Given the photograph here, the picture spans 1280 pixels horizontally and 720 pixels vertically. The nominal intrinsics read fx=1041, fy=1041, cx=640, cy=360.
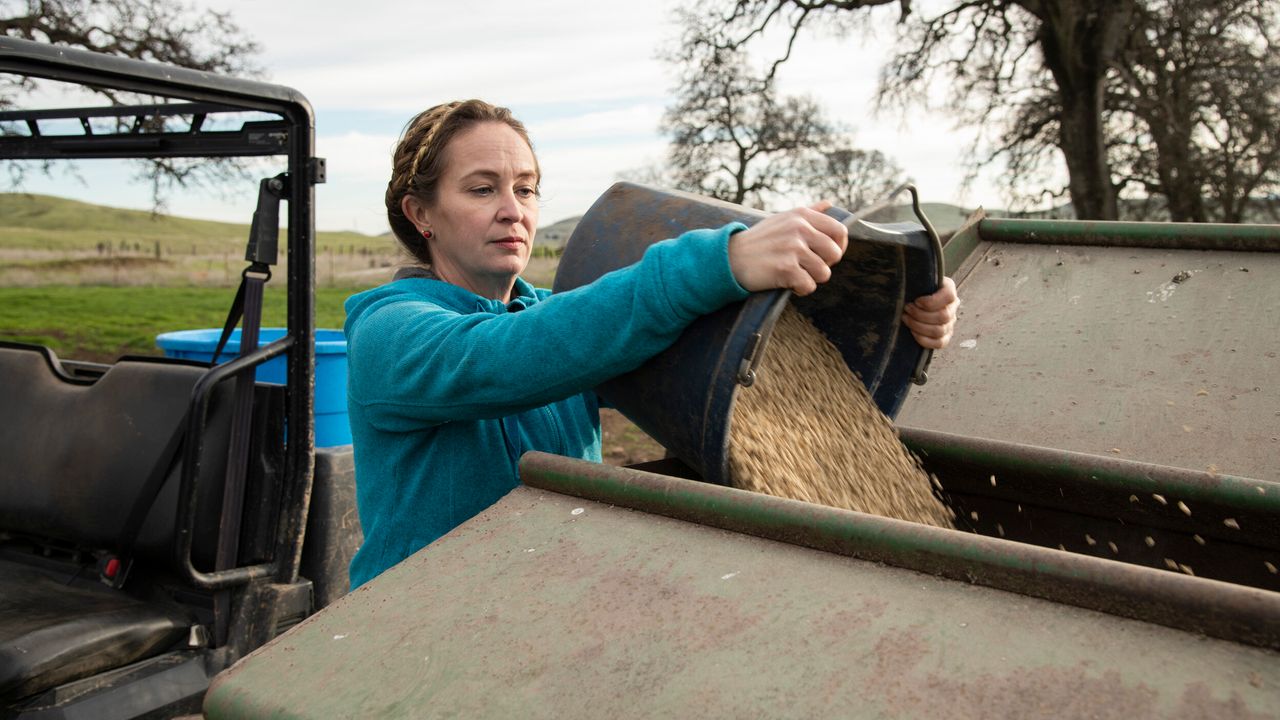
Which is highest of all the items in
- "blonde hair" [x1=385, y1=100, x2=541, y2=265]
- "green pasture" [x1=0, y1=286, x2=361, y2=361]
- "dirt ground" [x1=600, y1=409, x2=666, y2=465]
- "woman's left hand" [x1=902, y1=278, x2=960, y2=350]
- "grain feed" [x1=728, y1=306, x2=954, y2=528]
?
"blonde hair" [x1=385, y1=100, x2=541, y2=265]

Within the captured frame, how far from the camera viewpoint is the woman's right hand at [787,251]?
149 cm

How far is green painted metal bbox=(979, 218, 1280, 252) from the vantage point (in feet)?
9.46

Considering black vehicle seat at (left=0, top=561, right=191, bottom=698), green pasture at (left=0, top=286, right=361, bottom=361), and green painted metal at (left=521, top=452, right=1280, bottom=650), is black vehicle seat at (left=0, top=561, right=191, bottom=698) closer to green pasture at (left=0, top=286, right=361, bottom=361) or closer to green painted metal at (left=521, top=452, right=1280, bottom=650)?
green painted metal at (left=521, top=452, right=1280, bottom=650)

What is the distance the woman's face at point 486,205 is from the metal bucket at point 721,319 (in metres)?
0.16

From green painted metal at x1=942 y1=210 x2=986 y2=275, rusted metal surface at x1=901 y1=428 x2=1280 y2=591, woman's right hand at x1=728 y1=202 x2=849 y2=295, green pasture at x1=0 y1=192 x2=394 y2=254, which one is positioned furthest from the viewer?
green pasture at x1=0 y1=192 x2=394 y2=254

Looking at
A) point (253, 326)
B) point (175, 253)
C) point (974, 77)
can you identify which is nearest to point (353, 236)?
point (175, 253)

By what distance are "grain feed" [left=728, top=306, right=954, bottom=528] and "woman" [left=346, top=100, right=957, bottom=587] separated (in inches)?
8.2

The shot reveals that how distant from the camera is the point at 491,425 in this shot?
6.41 feet

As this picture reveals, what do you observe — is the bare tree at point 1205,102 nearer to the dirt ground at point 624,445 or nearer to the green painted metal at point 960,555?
the dirt ground at point 624,445

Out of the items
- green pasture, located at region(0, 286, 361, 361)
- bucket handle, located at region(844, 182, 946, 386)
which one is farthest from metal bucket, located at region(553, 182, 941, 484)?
green pasture, located at region(0, 286, 361, 361)

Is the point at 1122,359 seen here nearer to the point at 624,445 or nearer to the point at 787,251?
the point at 787,251

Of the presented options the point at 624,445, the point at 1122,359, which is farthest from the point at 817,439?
the point at 624,445

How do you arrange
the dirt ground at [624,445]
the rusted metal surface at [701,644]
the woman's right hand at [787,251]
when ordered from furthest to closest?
the dirt ground at [624,445] → the woman's right hand at [787,251] → the rusted metal surface at [701,644]

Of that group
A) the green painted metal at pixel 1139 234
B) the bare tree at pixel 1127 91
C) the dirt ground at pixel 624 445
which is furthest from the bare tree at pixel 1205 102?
the green painted metal at pixel 1139 234
